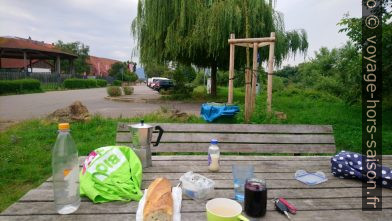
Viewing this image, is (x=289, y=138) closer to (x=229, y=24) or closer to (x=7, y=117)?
(x=229, y=24)

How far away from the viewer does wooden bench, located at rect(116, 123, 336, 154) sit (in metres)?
2.60

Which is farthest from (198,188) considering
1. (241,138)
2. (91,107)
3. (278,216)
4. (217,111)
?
(91,107)

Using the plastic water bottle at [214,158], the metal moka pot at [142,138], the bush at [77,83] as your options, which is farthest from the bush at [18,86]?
the plastic water bottle at [214,158]

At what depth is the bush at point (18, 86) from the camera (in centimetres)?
1598

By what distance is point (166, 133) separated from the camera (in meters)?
2.62

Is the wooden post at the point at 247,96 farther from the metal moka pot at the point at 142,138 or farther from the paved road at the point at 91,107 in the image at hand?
the paved road at the point at 91,107

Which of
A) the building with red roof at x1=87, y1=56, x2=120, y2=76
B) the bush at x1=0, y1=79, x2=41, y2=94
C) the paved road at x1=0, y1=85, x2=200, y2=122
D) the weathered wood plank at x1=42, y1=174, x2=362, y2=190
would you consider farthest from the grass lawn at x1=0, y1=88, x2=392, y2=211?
the building with red roof at x1=87, y1=56, x2=120, y2=76

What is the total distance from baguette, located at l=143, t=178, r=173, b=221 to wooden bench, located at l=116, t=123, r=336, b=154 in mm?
1233

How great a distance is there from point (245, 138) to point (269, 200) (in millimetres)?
1206

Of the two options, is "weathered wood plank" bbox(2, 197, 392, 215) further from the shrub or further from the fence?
the fence

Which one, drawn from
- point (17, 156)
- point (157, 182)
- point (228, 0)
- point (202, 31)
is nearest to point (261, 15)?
point (228, 0)

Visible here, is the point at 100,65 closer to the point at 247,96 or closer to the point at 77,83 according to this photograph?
the point at 77,83

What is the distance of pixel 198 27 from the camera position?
33.3ft

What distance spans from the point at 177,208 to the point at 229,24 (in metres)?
8.87
